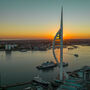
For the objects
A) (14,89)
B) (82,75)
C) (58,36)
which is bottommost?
(14,89)

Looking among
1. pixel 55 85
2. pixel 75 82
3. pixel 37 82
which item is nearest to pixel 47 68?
pixel 37 82

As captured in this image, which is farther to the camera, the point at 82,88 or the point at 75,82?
the point at 75,82

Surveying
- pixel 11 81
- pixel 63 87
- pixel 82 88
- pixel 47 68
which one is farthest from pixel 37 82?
pixel 47 68

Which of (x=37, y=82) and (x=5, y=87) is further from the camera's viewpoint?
(x=37, y=82)

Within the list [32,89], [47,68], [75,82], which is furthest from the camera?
[47,68]

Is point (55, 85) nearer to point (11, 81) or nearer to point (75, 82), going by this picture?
point (75, 82)

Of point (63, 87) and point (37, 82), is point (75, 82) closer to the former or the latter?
point (63, 87)

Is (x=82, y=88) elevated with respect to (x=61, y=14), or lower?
lower

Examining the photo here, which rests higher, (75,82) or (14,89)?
(75,82)

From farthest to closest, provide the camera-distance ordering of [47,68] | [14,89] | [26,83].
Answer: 1. [47,68]
2. [26,83]
3. [14,89]
